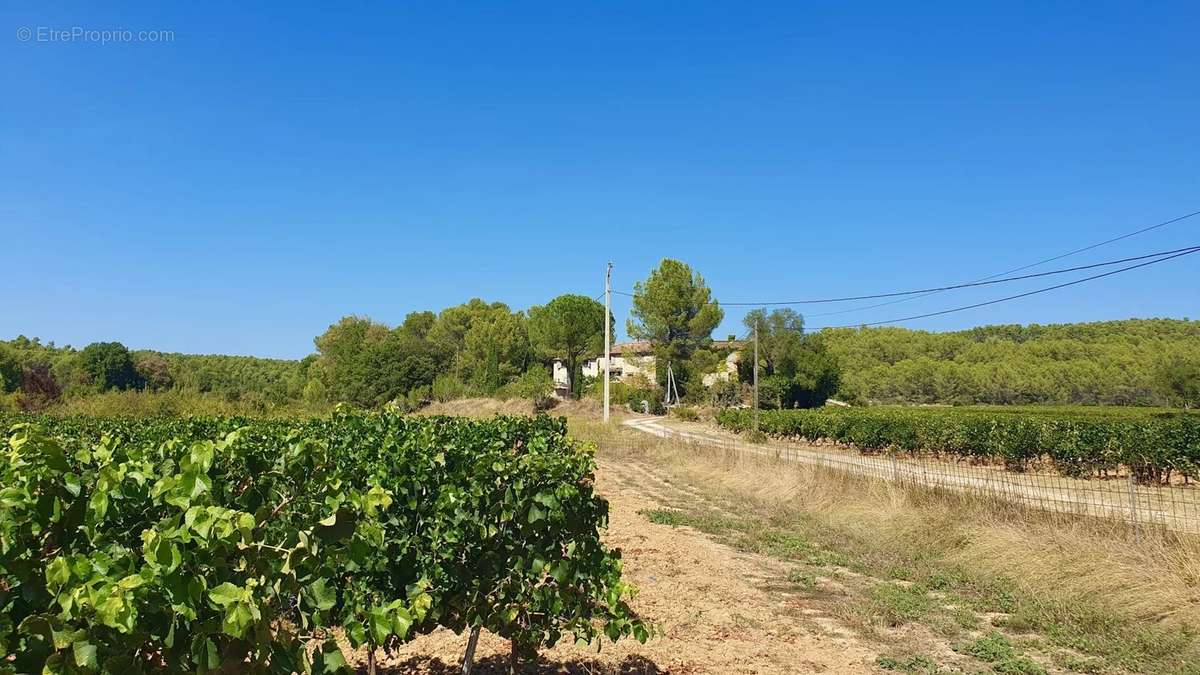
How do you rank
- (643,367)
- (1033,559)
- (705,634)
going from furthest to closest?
(643,367) < (1033,559) < (705,634)

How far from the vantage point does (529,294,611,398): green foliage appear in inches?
2623

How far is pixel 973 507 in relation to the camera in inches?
423

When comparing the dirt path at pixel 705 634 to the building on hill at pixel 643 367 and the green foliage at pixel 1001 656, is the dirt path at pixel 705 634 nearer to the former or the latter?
the green foliage at pixel 1001 656

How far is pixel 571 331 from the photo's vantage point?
66438 millimetres

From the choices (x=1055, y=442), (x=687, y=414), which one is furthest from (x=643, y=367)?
(x=1055, y=442)

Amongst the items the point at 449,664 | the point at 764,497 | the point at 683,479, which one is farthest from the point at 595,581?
the point at 683,479

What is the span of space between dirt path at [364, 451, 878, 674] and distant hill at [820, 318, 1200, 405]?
2579 inches

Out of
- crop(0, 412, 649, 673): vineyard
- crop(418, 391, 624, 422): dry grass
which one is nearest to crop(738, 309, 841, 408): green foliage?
crop(418, 391, 624, 422): dry grass

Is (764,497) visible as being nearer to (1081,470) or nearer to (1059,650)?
(1059,650)

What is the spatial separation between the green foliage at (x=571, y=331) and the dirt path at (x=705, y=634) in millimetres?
54550

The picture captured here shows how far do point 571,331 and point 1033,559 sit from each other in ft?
192

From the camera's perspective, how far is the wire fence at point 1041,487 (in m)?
10.7

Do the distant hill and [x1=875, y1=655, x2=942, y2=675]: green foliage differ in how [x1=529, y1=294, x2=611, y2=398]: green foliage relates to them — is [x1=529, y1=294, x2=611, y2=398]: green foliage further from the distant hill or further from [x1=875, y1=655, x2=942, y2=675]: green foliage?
[x1=875, y1=655, x2=942, y2=675]: green foliage

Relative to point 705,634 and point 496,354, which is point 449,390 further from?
point 705,634
